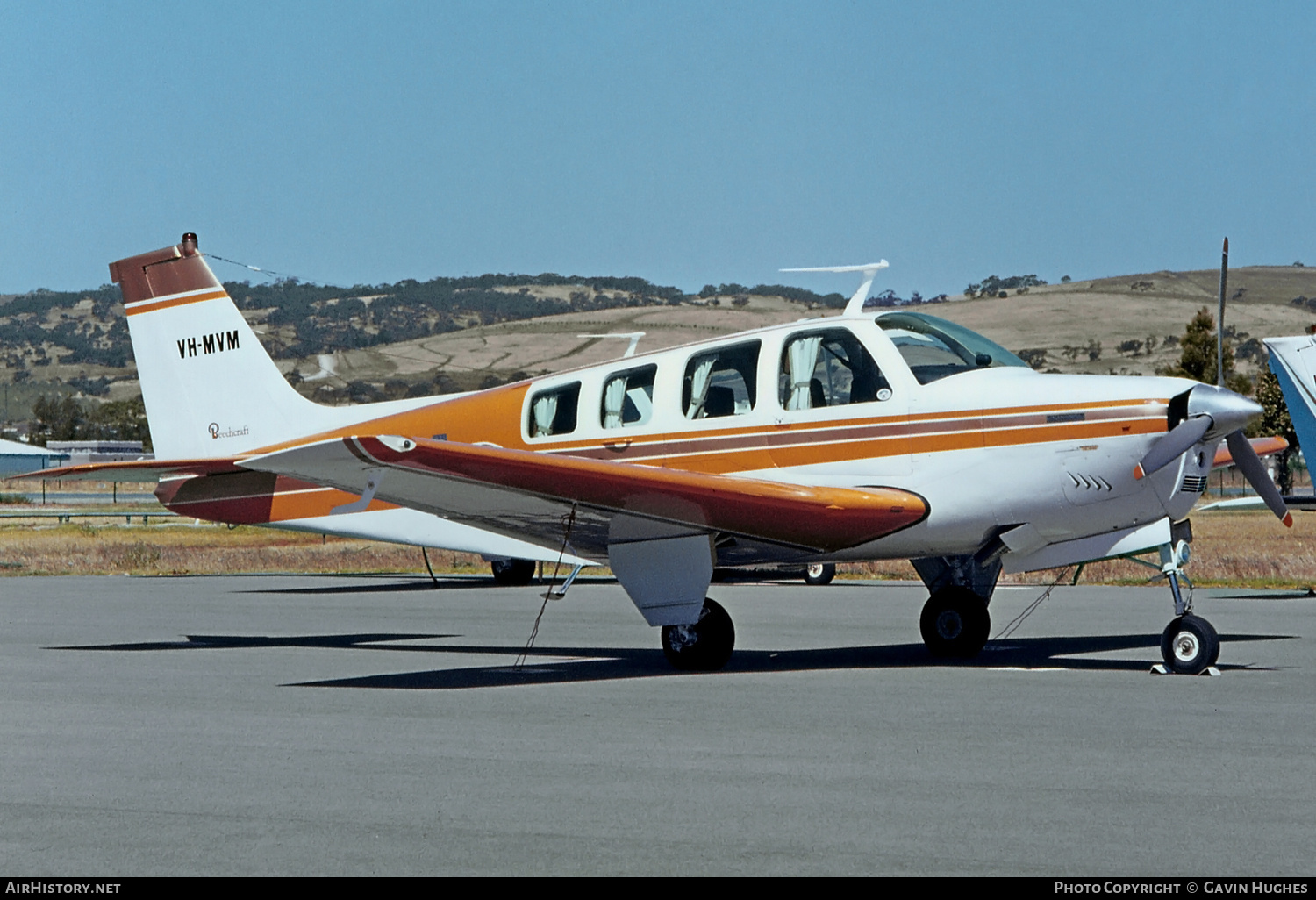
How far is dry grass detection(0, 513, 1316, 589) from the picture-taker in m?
22.9

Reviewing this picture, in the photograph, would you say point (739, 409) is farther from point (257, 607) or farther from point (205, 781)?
point (257, 607)

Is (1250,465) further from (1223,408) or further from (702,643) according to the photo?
(702,643)

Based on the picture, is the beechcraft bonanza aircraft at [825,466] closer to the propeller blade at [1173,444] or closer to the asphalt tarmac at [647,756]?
the propeller blade at [1173,444]

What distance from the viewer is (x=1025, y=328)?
117 metres

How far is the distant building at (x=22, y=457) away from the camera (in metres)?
82.8

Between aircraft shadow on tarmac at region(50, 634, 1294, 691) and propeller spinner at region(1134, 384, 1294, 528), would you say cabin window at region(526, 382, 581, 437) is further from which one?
propeller spinner at region(1134, 384, 1294, 528)

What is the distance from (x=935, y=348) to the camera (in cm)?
1084

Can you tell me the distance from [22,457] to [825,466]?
85784mm

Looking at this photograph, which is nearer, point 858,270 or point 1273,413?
point 858,270

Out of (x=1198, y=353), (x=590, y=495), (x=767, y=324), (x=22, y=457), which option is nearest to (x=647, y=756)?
(x=590, y=495)

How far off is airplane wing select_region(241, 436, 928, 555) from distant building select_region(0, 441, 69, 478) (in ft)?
249

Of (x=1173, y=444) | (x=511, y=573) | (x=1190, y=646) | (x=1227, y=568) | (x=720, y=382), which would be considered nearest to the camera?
(x=1173, y=444)

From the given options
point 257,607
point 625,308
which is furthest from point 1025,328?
point 257,607

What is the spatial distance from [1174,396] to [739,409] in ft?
10.4
